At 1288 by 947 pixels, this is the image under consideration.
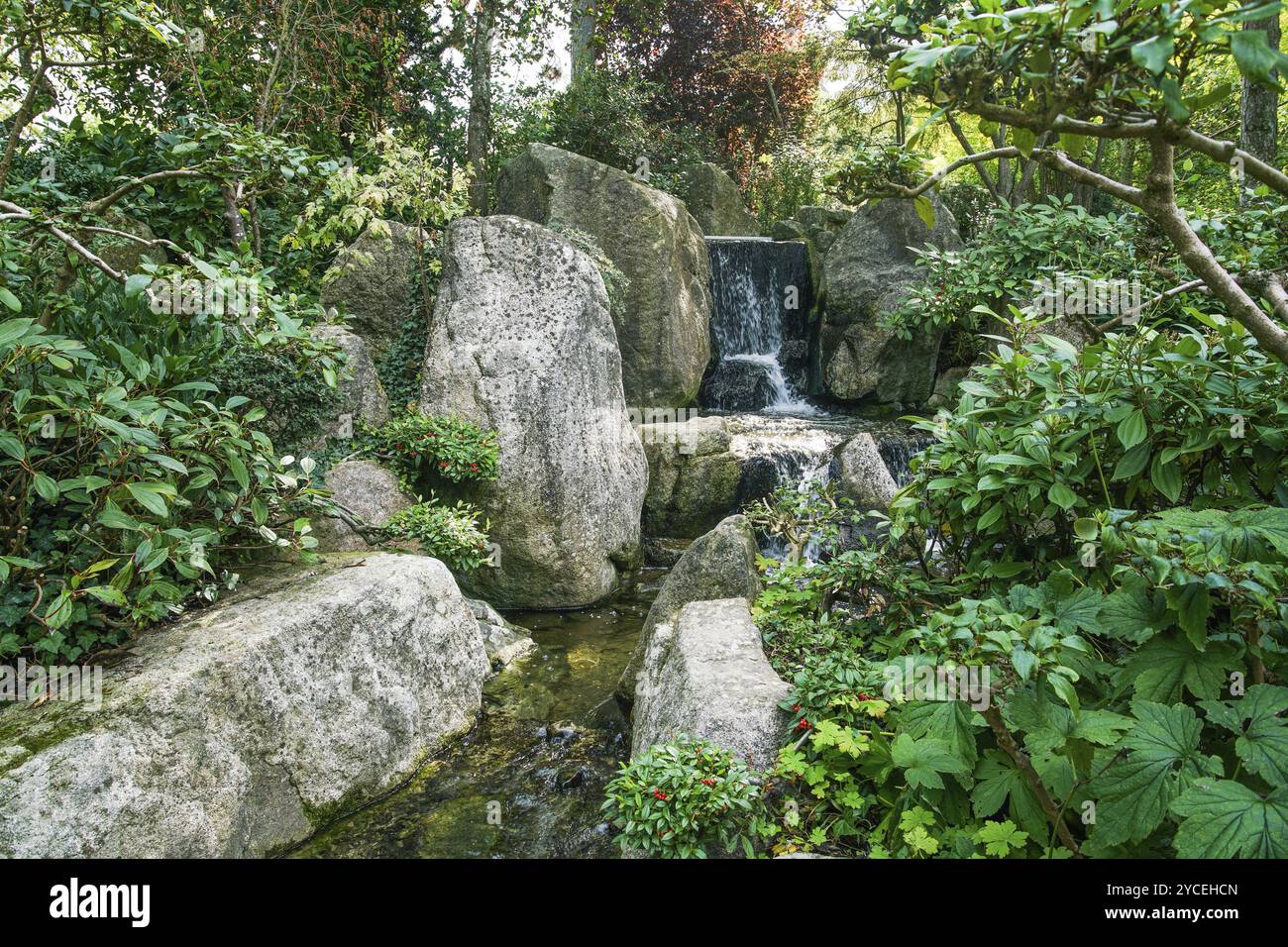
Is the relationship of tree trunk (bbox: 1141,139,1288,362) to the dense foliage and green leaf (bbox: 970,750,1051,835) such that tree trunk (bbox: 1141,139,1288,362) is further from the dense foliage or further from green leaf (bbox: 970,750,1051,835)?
green leaf (bbox: 970,750,1051,835)

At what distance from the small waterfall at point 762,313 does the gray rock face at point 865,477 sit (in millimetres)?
4463

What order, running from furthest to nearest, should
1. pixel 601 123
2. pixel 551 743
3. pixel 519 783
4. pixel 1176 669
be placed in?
1. pixel 601 123
2. pixel 551 743
3. pixel 519 783
4. pixel 1176 669

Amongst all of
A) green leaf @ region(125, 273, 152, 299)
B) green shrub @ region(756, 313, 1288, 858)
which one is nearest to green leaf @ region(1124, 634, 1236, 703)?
green shrub @ region(756, 313, 1288, 858)

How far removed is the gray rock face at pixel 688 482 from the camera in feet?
31.6

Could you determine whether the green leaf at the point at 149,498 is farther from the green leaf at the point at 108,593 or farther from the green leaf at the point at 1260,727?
the green leaf at the point at 1260,727

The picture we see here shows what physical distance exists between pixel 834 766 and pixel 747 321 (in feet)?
36.4

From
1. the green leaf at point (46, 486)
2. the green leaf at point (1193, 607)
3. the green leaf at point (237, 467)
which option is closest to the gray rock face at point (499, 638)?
the green leaf at point (237, 467)

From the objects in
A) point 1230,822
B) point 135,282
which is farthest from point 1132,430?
point 135,282

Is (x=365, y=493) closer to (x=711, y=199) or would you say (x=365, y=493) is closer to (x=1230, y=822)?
(x=1230, y=822)

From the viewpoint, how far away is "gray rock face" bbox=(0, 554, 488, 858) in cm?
319

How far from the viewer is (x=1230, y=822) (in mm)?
2105

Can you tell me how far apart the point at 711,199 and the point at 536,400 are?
9.77m

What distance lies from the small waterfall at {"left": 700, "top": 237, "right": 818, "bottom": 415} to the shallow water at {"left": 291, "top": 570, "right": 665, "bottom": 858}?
7415mm

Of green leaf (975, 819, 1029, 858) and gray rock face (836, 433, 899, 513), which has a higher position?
gray rock face (836, 433, 899, 513)
